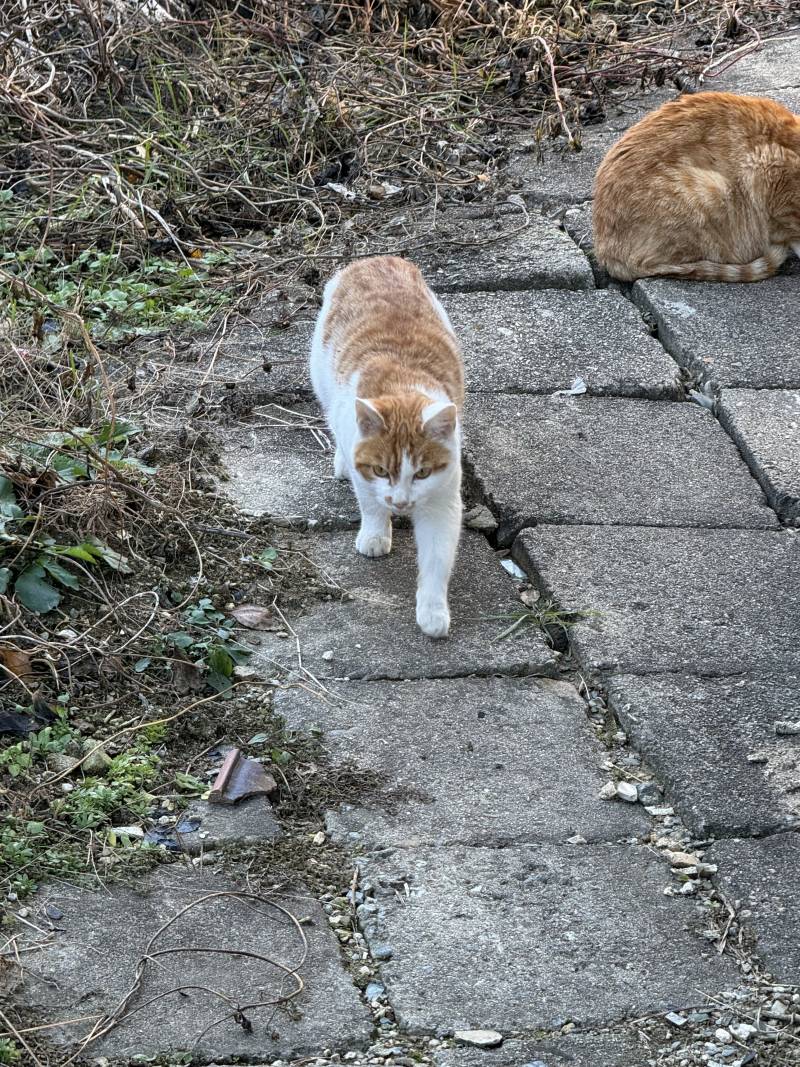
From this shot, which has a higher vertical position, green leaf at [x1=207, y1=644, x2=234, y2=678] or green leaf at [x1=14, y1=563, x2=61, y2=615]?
green leaf at [x1=14, y1=563, x2=61, y2=615]

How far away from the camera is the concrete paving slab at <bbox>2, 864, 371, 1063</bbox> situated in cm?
223

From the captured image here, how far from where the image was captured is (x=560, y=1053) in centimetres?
225

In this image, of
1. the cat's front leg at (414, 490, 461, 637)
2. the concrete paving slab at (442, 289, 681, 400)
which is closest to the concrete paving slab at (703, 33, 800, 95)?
the concrete paving slab at (442, 289, 681, 400)

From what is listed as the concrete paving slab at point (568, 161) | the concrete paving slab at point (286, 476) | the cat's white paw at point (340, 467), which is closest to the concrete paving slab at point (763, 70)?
the concrete paving slab at point (568, 161)

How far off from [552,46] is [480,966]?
5363 mm

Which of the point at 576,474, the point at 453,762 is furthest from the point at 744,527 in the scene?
the point at 453,762

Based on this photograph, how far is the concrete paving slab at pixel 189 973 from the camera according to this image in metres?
2.23

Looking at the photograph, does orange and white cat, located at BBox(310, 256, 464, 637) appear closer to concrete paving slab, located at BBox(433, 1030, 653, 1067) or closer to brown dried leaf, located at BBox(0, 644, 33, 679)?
brown dried leaf, located at BBox(0, 644, 33, 679)

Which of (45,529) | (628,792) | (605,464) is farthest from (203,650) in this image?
(605,464)

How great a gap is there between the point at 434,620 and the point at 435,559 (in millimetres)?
170

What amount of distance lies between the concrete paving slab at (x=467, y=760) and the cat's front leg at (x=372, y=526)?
587 millimetres

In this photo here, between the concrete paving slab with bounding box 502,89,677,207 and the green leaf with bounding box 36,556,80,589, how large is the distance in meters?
3.18

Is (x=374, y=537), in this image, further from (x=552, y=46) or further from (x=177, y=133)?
(x=552, y=46)

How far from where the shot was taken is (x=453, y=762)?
9.73ft
